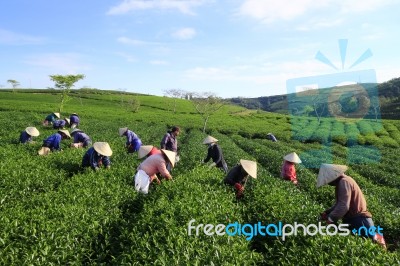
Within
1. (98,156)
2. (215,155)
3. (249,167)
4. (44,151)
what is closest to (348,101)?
(215,155)

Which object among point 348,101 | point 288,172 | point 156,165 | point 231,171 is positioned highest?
point 348,101

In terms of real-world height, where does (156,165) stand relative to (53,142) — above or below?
below

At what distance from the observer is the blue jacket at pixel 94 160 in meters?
10.8

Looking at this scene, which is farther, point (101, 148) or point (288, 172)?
point (288, 172)

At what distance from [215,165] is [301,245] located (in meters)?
6.77

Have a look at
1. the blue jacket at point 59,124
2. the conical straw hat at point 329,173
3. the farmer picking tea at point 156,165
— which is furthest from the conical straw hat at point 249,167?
the blue jacket at point 59,124

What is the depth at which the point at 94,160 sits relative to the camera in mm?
10797

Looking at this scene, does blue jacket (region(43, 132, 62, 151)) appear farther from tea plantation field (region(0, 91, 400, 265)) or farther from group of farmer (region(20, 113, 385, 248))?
tea plantation field (region(0, 91, 400, 265))

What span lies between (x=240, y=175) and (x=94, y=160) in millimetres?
4948

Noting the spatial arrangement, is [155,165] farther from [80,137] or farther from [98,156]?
[80,137]

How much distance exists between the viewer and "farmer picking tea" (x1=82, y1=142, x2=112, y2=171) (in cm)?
1044

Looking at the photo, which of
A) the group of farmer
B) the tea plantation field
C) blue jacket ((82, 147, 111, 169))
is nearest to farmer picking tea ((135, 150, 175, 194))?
the group of farmer

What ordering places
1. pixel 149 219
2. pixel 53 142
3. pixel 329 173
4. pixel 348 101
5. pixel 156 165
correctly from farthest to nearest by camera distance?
1. pixel 348 101
2. pixel 53 142
3. pixel 156 165
4. pixel 329 173
5. pixel 149 219

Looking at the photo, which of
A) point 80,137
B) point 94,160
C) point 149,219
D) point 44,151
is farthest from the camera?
point 80,137
